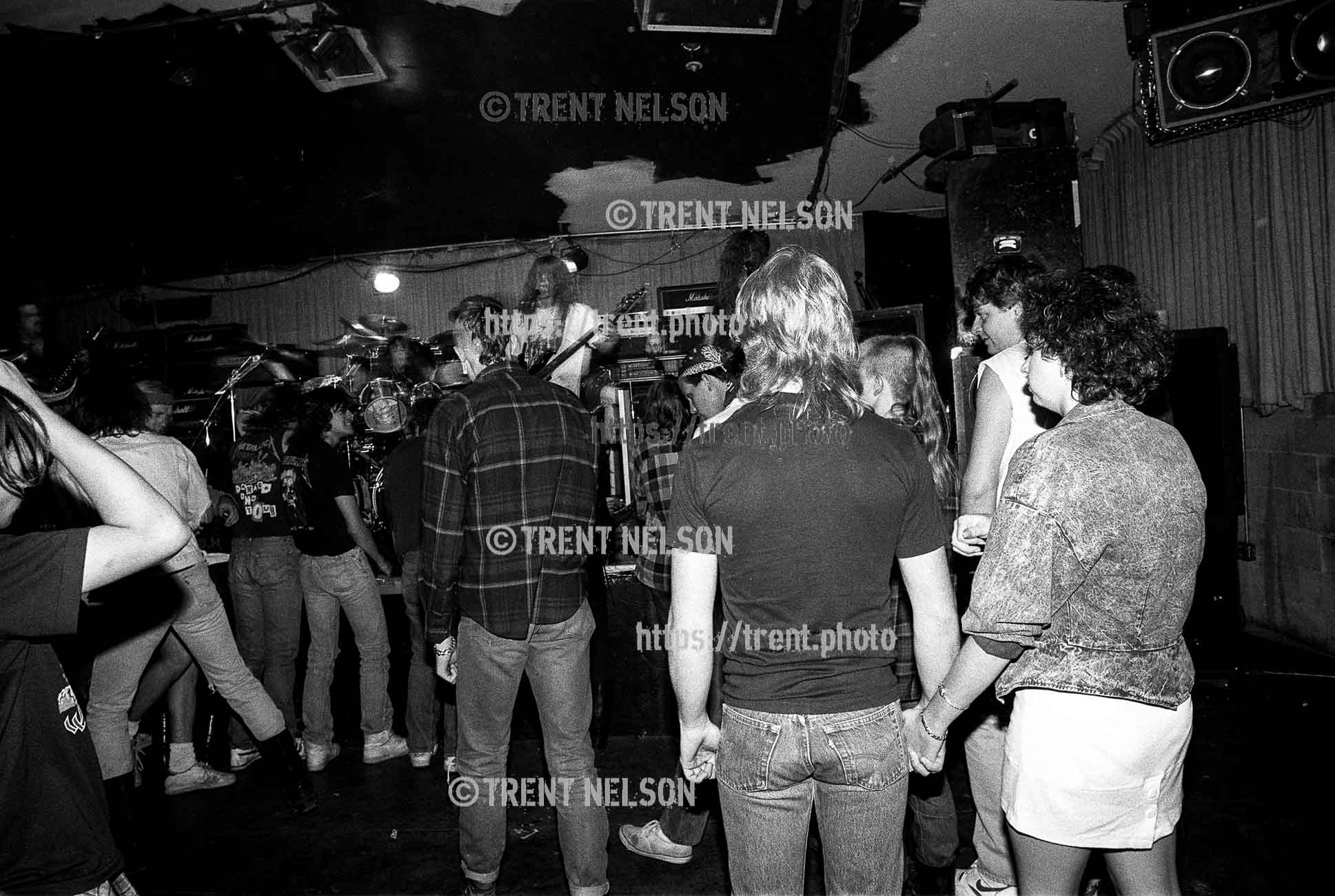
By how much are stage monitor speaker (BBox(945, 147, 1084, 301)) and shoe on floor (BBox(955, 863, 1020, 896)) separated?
8.85 ft

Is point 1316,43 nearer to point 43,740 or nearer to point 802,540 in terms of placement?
point 802,540

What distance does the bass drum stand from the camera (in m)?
6.55

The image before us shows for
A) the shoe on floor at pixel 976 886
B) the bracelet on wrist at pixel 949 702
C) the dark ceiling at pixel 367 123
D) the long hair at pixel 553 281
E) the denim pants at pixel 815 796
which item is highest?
the dark ceiling at pixel 367 123

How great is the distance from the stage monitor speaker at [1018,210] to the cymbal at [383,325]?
6621 millimetres

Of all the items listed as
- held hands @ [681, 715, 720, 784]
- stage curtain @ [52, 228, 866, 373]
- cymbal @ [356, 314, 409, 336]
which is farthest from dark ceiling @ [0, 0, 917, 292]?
held hands @ [681, 715, 720, 784]

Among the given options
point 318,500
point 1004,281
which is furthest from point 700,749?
point 318,500

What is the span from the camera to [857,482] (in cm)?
145

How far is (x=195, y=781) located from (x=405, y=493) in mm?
1642

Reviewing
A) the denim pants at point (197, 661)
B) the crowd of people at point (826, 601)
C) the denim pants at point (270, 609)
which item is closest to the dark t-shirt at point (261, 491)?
the denim pants at point (270, 609)

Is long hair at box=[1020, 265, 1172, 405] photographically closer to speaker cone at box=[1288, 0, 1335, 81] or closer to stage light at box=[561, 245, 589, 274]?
speaker cone at box=[1288, 0, 1335, 81]

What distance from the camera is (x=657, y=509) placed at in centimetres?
296

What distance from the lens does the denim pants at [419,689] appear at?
359 centimetres

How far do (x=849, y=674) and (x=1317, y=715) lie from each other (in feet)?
12.1

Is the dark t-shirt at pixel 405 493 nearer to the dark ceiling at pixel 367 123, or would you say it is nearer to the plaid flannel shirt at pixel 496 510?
the plaid flannel shirt at pixel 496 510
